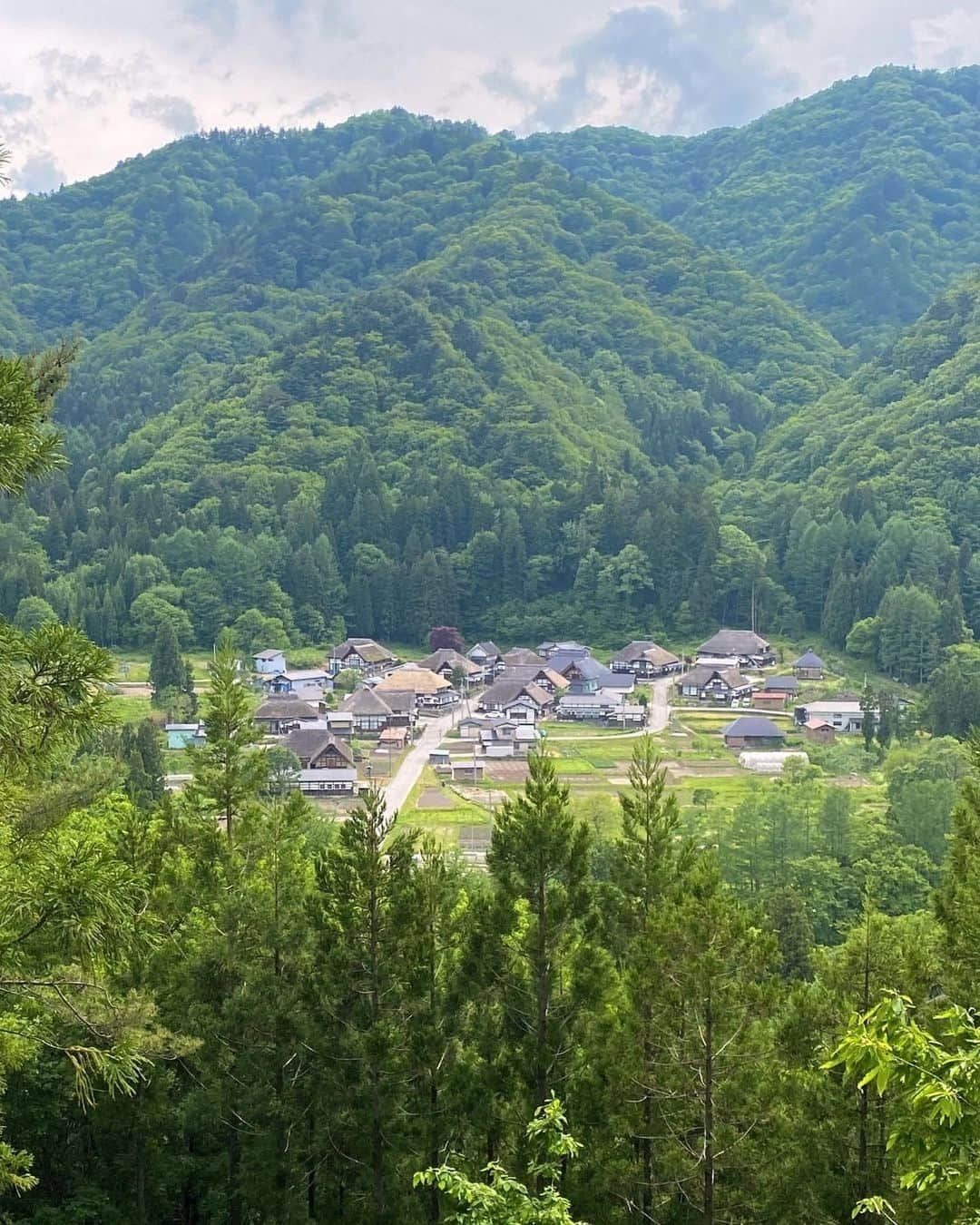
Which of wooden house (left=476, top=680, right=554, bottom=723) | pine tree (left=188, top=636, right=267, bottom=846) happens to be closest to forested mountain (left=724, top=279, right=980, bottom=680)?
wooden house (left=476, top=680, right=554, bottom=723)

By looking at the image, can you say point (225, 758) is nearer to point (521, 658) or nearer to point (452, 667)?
point (452, 667)

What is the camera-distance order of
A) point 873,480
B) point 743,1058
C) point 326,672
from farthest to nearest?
1. point 873,480
2. point 326,672
3. point 743,1058

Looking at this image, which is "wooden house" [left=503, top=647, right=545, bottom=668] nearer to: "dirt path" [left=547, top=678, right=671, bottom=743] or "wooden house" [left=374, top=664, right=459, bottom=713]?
"wooden house" [left=374, top=664, right=459, bottom=713]

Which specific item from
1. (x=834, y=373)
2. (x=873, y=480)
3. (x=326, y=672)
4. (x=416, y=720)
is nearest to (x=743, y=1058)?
(x=416, y=720)

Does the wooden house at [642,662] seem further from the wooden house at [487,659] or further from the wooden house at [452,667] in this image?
the wooden house at [452,667]

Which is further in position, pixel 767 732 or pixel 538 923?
pixel 767 732

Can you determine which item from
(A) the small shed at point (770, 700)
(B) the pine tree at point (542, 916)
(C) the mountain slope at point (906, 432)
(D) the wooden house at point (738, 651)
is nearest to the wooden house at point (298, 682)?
(D) the wooden house at point (738, 651)

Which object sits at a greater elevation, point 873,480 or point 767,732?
point 873,480

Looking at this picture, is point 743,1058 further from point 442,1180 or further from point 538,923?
point 442,1180
